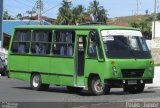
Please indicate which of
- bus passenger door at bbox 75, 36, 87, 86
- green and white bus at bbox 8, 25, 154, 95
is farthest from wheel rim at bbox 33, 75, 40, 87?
bus passenger door at bbox 75, 36, 87, 86

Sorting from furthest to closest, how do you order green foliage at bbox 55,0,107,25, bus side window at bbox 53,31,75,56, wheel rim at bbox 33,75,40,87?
green foliage at bbox 55,0,107,25
wheel rim at bbox 33,75,40,87
bus side window at bbox 53,31,75,56

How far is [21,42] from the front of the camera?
26.2 metres

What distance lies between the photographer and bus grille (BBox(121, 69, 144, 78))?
21422 millimetres

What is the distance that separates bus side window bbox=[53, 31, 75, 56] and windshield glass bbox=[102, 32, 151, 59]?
181 centimetres

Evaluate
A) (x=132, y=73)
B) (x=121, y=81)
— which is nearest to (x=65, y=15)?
(x=132, y=73)

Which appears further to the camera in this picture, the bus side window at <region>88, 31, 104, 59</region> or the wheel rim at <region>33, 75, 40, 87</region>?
the wheel rim at <region>33, 75, 40, 87</region>

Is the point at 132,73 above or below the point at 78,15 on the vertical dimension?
below

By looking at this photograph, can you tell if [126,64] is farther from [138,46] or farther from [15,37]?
[15,37]

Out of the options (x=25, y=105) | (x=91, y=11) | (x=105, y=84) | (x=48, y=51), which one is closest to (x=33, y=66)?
(x=48, y=51)

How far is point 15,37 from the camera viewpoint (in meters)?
26.7

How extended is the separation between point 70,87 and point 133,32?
158 inches

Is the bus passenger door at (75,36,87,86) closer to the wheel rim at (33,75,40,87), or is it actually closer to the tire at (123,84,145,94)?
the tire at (123,84,145,94)

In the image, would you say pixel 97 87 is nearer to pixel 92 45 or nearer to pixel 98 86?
pixel 98 86

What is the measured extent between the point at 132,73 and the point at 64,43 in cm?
331
